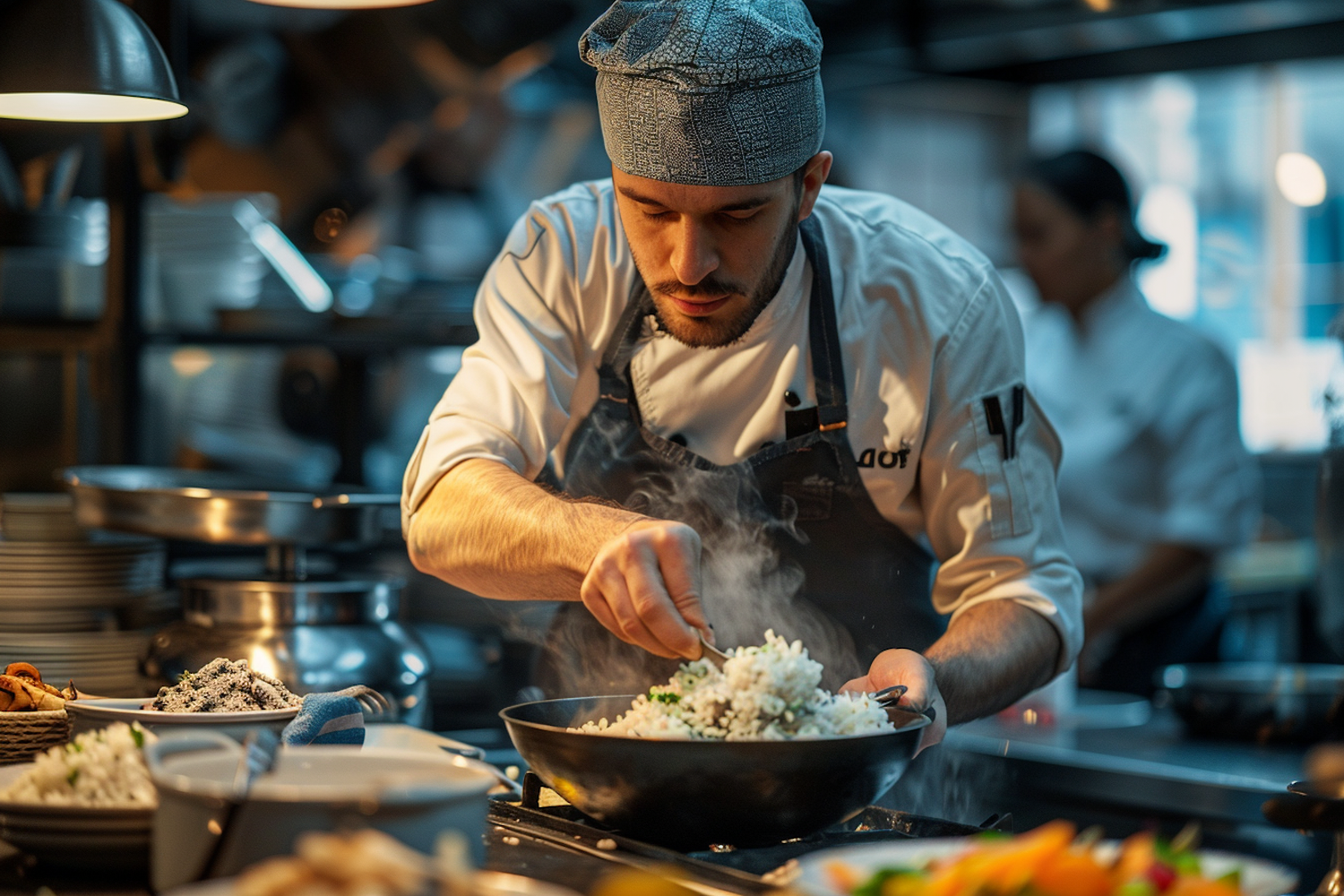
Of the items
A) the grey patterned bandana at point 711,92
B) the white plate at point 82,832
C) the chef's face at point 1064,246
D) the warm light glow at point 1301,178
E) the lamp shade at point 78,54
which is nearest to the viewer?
the white plate at point 82,832

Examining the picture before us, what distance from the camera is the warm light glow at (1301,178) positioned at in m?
7.30

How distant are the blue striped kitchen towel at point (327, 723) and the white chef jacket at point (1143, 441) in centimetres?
297

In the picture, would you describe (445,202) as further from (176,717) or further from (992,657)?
(176,717)

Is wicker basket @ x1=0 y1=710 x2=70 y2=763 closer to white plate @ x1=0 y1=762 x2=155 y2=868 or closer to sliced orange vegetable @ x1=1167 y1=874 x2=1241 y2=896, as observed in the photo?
white plate @ x1=0 y1=762 x2=155 y2=868

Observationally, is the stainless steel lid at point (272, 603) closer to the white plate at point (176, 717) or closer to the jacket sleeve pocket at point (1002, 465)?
the white plate at point (176, 717)

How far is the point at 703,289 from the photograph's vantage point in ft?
5.88

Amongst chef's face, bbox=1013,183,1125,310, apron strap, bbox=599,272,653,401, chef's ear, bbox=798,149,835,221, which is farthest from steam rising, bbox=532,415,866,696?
chef's face, bbox=1013,183,1125,310

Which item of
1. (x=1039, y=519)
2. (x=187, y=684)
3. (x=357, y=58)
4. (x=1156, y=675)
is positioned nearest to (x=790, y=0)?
(x=1039, y=519)

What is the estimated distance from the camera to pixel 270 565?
2195mm

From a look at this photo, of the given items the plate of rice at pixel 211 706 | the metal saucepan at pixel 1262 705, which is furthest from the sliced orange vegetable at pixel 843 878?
the metal saucepan at pixel 1262 705

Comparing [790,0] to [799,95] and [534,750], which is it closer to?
[799,95]

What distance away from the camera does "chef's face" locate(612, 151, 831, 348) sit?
5.73 ft

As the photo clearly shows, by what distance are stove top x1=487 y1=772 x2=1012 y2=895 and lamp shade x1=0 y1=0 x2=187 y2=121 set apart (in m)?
1.11

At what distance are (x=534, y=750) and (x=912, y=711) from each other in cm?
39
